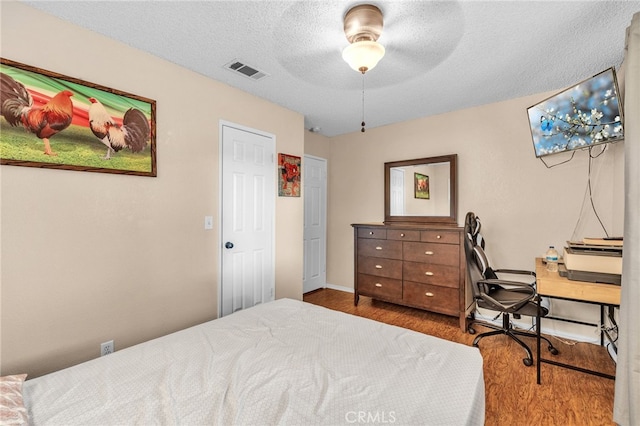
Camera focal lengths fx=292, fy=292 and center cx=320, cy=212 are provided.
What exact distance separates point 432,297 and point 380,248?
80 centimetres

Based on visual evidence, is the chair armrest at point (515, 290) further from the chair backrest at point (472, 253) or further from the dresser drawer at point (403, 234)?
the dresser drawer at point (403, 234)

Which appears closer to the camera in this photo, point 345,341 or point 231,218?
point 345,341

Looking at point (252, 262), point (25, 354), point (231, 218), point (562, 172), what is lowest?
point (25, 354)

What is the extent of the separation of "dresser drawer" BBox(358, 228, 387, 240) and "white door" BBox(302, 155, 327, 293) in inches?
37.3

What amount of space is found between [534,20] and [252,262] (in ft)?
9.69

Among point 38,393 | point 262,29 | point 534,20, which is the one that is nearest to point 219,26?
point 262,29

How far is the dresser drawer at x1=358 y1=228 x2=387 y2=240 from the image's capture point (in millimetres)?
3602

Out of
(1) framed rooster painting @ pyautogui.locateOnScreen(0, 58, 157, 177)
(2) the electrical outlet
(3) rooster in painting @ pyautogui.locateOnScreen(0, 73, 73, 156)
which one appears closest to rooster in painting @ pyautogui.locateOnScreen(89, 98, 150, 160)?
(1) framed rooster painting @ pyautogui.locateOnScreen(0, 58, 157, 177)

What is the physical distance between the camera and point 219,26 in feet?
6.39

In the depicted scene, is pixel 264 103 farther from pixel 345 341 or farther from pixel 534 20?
pixel 345 341

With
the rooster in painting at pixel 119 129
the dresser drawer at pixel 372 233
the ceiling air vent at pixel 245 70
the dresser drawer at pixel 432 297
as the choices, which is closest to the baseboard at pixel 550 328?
the dresser drawer at pixel 432 297

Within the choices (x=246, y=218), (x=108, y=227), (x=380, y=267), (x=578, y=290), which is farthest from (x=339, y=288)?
(x=108, y=227)

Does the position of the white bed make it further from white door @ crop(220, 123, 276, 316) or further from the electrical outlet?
white door @ crop(220, 123, 276, 316)

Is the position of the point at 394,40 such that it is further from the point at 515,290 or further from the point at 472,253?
the point at 515,290
